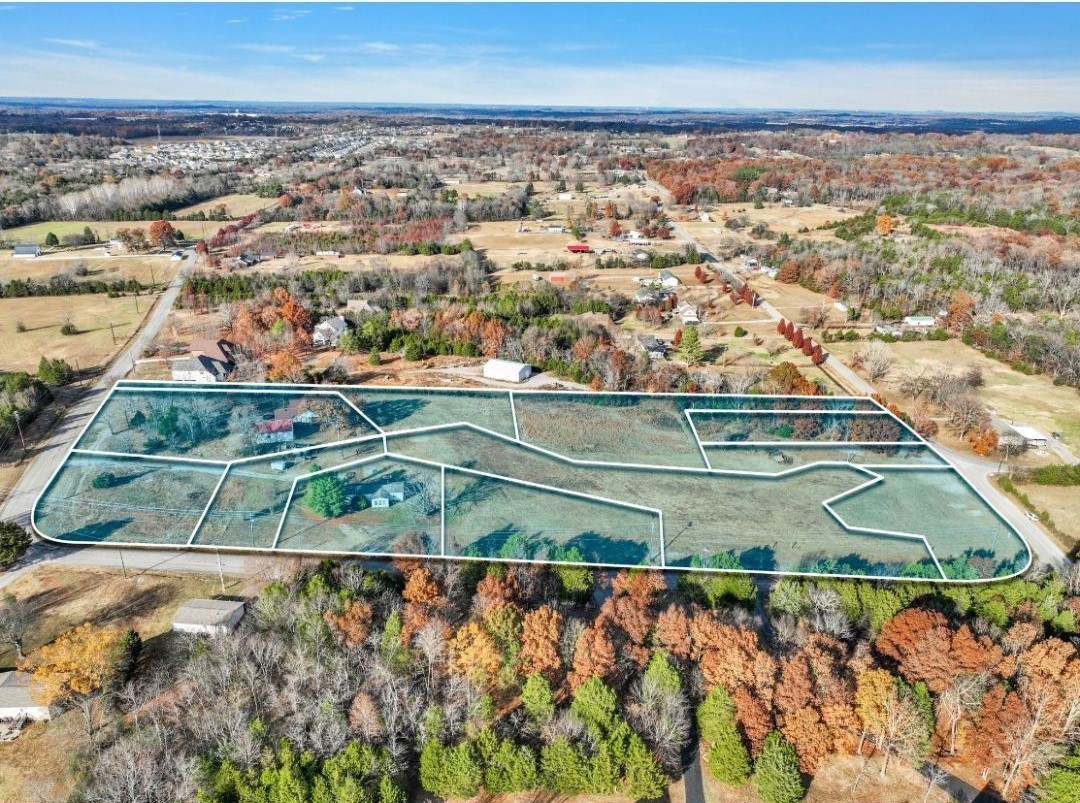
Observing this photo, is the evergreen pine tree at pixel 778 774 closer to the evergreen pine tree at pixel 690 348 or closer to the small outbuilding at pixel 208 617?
the small outbuilding at pixel 208 617

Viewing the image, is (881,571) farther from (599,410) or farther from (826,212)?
(826,212)

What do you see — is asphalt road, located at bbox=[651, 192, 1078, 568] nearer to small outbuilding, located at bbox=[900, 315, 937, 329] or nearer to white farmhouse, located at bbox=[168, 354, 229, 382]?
small outbuilding, located at bbox=[900, 315, 937, 329]

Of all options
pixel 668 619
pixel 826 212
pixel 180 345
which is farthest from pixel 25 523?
pixel 826 212

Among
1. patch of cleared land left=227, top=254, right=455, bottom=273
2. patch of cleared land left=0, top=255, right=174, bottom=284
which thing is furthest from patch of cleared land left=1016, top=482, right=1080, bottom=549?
patch of cleared land left=0, top=255, right=174, bottom=284

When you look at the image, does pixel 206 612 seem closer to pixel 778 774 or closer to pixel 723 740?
pixel 723 740

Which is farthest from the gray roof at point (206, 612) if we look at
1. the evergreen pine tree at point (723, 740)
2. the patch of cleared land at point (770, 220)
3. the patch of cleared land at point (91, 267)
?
the patch of cleared land at point (770, 220)

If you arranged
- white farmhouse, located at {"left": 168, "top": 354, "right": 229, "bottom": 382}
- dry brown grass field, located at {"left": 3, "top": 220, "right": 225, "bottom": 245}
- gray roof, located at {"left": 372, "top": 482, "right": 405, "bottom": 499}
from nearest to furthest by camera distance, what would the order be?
gray roof, located at {"left": 372, "top": 482, "right": 405, "bottom": 499} → white farmhouse, located at {"left": 168, "top": 354, "right": 229, "bottom": 382} → dry brown grass field, located at {"left": 3, "top": 220, "right": 225, "bottom": 245}
